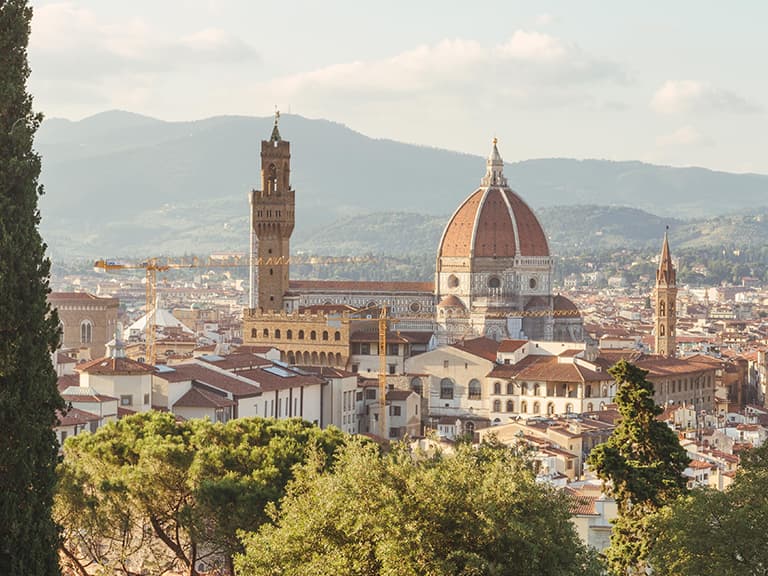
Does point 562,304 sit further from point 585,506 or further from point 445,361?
point 585,506

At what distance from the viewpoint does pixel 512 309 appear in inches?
3895

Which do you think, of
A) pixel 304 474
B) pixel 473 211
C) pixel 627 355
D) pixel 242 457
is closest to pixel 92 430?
pixel 242 457

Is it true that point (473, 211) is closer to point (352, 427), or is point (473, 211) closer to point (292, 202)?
point (292, 202)

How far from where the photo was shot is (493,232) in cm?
10269

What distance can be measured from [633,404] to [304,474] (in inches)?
209

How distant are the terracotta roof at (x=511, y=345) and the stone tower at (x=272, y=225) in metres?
15.3

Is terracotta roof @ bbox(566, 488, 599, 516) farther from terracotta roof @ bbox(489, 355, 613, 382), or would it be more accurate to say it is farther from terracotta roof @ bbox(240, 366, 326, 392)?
terracotta roof @ bbox(489, 355, 613, 382)

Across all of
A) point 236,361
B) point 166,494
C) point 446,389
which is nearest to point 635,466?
point 166,494

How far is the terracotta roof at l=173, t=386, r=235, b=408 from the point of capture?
2141 inches

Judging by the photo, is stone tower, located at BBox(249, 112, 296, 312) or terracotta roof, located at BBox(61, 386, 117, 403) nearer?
terracotta roof, located at BBox(61, 386, 117, 403)

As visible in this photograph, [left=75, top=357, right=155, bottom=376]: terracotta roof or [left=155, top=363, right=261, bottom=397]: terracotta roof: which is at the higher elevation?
[left=75, top=357, right=155, bottom=376]: terracotta roof

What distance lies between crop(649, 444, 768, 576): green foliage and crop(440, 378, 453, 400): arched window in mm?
55264

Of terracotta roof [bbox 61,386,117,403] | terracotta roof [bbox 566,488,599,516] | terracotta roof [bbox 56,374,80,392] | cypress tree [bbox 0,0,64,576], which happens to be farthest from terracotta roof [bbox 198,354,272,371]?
cypress tree [bbox 0,0,64,576]

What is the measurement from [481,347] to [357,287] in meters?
16.8
